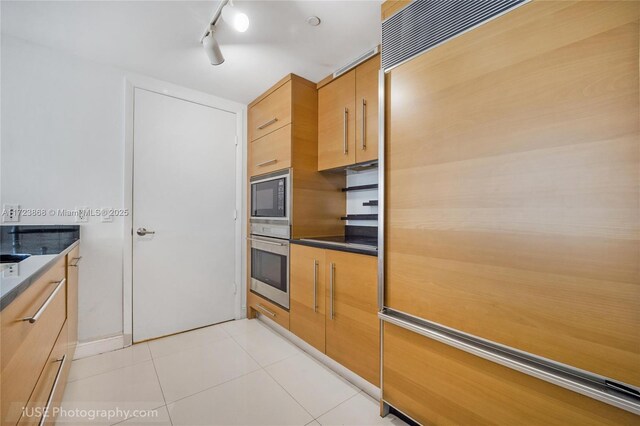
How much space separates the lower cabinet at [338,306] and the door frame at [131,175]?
0.89 m

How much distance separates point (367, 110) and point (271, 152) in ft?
3.18

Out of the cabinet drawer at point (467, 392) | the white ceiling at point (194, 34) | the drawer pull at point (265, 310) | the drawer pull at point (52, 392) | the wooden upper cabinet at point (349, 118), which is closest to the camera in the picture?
the cabinet drawer at point (467, 392)

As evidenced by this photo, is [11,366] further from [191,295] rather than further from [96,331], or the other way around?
[191,295]

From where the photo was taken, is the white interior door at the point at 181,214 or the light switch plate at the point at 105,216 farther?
the white interior door at the point at 181,214

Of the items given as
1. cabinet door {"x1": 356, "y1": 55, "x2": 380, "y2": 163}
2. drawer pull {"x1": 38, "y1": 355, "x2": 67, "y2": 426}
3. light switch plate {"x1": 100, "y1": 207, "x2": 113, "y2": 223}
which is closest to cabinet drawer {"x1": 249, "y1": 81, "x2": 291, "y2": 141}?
cabinet door {"x1": 356, "y1": 55, "x2": 380, "y2": 163}

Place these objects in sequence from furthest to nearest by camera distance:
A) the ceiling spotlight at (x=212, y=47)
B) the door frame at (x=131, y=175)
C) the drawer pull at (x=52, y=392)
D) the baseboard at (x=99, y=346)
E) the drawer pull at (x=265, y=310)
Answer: the drawer pull at (x=265, y=310), the door frame at (x=131, y=175), the baseboard at (x=99, y=346), the ceiling spotlight at (x=212, y=47), the drawer pull at (x=52, y=392)

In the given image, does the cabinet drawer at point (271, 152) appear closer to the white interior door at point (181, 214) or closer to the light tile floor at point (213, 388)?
the white interior door at point (181, 214)

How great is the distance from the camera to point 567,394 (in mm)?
836

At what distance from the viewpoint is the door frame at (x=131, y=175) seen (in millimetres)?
2188

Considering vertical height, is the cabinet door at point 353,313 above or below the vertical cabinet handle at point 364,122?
below

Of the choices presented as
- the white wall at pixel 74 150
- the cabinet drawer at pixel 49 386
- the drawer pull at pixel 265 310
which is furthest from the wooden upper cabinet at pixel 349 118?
the cabinet drawer at pixel 49 386

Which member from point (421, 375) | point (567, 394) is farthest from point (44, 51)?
point (567, 394)

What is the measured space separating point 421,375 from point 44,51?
10.3 ft

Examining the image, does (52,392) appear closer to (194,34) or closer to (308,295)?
(308,295)
